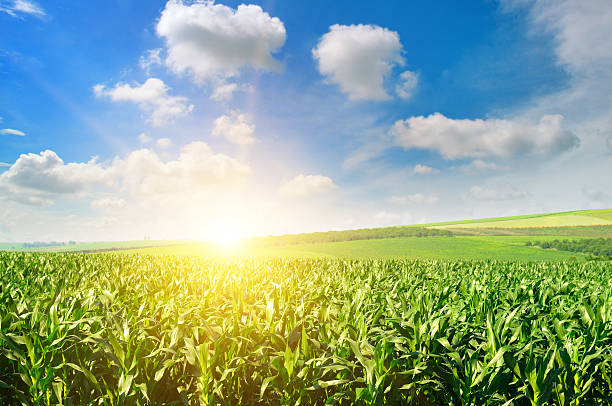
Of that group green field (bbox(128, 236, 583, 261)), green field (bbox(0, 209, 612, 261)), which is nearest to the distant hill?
green field (bbox(0, 209, 612, 261))

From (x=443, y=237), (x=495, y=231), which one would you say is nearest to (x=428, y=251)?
(x=443, y=237)

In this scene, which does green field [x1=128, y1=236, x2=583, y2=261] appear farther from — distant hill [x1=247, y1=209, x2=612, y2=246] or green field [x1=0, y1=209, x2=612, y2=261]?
distant hill [x1=247, y1=209, x2=612, y2=246]

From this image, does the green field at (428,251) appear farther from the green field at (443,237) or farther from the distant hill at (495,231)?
the distant hill at (495,231)

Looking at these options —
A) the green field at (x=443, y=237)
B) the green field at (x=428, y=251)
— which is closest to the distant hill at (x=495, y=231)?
the green field at (x=443, y=237)

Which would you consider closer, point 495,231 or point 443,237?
point 443,237

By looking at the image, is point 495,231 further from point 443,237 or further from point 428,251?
point 428,251

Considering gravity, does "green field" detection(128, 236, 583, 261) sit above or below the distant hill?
below

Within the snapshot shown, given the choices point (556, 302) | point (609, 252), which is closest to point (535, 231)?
point (609, 252)

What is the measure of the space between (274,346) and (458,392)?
1.83 metres

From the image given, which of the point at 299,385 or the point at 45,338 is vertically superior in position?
the point at 45,338

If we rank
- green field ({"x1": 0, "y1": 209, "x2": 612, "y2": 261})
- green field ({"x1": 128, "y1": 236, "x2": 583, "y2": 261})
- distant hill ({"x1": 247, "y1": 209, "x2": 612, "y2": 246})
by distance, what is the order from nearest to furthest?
green field ({"x1": 128, "y1": 236, "x2": 583, "y2": 261})
green field ({"x1": 0, "y1": 209, "x2": 612, "y2": 261})
distant hill ({"x1": 247, "y1": 209, "x2": 612, "y2": 246})

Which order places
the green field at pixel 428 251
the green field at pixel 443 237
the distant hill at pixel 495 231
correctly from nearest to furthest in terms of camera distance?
1. the green field at pixel 428 251
2. the green field at pixel 443 237
3. the distant hill at pixel 495 231

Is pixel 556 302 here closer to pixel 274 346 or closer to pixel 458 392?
pixel 458 392

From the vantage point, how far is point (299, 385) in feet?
8.96
